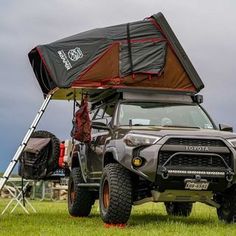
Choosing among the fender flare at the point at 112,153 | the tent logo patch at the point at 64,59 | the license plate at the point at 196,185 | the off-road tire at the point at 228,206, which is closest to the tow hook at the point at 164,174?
the license plate at the point at 196,185

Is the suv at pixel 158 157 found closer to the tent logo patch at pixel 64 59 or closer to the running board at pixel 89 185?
the running board at pixel 89 185

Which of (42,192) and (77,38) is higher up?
(77,38)

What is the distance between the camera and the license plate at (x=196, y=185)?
9.84 m

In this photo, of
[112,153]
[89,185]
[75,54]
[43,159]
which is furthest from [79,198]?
[112,153]

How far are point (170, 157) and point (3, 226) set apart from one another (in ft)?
9.74

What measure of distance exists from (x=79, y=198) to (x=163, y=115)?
9.39 feet

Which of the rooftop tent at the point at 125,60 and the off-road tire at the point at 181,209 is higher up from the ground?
the rooftop tent at the point at 125,60

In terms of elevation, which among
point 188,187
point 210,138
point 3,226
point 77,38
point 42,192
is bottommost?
point 42,192

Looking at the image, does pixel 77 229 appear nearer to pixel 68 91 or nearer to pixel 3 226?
pixel 3 226

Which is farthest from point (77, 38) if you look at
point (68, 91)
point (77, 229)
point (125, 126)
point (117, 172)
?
point (77, 229)

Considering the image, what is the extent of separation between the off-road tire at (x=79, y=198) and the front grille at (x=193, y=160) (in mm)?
3620

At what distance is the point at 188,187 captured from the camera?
9.88m

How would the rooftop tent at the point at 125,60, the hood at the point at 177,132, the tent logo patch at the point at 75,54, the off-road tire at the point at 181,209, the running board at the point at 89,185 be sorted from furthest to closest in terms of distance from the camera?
the off-road tire at the point at 181,209, the tent logo patch at the point at 75,54, the rooftop tent at the point at 125,60, the running board at the point at 89,185, the hood at the point at 177,132

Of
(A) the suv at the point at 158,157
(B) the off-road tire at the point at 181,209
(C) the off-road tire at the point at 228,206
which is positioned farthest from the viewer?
(B) the off-road tire at the point at 181,209
